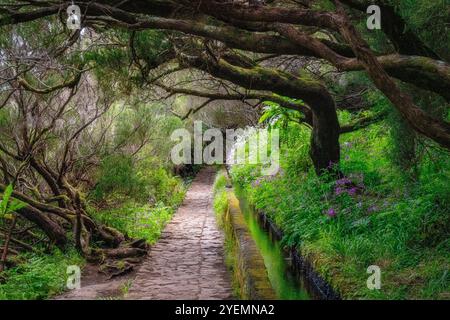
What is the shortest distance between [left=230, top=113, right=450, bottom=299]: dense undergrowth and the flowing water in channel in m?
0.47

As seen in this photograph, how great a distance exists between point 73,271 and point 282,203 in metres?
4.48

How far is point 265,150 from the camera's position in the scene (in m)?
17.9

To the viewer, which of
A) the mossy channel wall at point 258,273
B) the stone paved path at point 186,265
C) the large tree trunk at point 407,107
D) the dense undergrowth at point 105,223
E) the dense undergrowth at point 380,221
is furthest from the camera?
the dense undergrowth at point 105,223

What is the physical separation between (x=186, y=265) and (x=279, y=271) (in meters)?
1.92

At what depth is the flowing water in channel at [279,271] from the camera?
7440 mm

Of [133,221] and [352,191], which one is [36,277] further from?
[352,191]

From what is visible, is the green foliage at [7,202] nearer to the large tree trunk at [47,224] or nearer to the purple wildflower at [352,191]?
the large tree trunk at [47,224]

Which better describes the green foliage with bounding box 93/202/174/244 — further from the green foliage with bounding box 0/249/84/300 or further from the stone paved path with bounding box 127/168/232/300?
the green foliage with bounding box 0/249/84/300

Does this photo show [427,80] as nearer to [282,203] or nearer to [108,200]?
[282,203]

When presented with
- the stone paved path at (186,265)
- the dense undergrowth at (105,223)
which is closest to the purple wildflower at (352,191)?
the stone paved path at (186,265)

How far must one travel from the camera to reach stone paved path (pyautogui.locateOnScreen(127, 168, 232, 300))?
7712 millimetres

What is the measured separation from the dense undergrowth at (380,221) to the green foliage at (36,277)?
13.3 feet

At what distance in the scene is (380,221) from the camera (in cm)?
720
